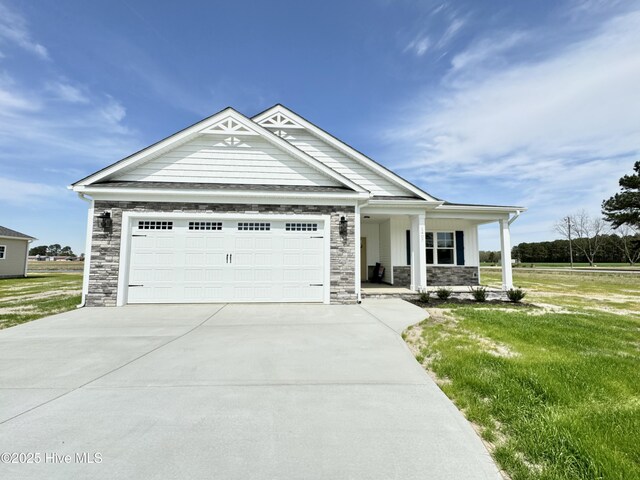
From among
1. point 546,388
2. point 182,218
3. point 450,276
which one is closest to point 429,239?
point 450,276

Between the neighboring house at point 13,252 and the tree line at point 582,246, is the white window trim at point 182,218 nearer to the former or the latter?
the neighboring house at point 13,252

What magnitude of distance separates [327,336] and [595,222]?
6368 centimetres

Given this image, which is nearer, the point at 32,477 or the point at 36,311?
the point at 32,477

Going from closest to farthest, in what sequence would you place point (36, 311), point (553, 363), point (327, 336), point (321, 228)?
point (553, 363) → point (327, 336) → point (36, 311) → point (321, 228)

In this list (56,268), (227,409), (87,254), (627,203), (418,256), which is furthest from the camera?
(56,268)

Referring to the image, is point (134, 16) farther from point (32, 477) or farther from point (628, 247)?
point (628, 247)

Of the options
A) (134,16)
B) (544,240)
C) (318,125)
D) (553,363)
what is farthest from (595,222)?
(134,16)

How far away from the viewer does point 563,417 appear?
2.79 metres

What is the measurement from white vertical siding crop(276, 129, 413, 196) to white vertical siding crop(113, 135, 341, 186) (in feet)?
7.21

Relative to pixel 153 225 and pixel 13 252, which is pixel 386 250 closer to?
pixel 153 225

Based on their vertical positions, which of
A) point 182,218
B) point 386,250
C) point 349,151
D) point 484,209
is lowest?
point 386,250

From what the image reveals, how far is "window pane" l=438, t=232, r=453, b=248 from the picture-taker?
553 inches

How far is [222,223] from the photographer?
31.1 ft

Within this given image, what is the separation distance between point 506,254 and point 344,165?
766cm
